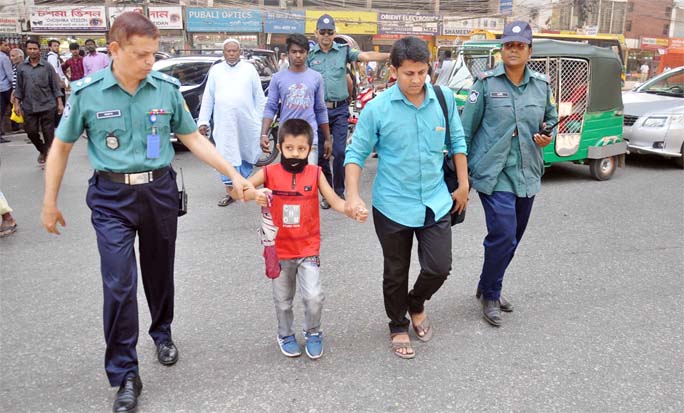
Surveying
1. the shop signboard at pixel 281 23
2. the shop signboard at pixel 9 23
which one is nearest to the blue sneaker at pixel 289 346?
the shop signboard at pixel 281 23

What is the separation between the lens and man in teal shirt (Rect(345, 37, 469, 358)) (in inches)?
121

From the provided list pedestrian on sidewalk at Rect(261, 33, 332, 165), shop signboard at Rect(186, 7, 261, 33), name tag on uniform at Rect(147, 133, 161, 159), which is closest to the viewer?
name tag on uniform at Rect(147, 133, 161, 159)

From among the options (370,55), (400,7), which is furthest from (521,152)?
(400,7)

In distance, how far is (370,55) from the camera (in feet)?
20.3

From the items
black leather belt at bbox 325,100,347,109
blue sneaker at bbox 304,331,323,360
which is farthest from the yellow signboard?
blue sneaker at bbox 304,331,323,360

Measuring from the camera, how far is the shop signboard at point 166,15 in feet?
103

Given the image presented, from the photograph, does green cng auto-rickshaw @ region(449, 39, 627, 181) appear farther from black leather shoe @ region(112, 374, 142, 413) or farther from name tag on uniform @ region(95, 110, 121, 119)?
black leather shoe @ region(112, 374, 142, 413)

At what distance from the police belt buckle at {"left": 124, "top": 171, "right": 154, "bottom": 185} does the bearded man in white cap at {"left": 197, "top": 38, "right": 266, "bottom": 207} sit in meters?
3.41

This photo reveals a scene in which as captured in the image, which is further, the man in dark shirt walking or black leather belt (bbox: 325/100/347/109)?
the man in dark shirt walking

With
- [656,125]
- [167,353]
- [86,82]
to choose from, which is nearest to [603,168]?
[656,125]

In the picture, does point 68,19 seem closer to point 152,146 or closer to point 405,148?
point 152,146

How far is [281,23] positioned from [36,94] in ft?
85.1

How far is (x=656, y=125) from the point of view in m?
9.02

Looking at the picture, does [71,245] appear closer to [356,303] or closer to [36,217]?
[36,217]
